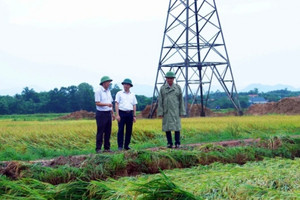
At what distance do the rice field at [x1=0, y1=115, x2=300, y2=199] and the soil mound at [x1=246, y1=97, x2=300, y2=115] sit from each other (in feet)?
45.6

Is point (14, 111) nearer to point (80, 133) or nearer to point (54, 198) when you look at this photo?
point (80, 133)

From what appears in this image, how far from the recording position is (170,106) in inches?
396

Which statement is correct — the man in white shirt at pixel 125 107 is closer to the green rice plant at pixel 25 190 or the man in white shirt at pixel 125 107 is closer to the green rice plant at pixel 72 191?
the green rice plant at pixel 25 190

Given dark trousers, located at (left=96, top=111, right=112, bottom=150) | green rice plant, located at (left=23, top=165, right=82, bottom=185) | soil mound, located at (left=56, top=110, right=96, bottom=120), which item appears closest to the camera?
green rice plant, located at (left=23, top=165, right=82, bottom=185)

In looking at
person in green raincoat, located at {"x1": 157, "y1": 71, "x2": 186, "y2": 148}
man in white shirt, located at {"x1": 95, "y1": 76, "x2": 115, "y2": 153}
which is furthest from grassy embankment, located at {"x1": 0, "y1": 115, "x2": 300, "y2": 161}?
person in green raincoat, located at {"x1": 157, "y1": 71, "x2": 186, "y2": 148}

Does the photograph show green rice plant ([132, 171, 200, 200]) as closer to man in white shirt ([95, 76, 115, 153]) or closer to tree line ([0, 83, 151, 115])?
man in white shirt ([95, 76, 115, 153])

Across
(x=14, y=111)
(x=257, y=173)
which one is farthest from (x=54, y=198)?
(x=14, y=111)

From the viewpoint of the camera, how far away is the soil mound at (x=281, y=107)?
27969 mm

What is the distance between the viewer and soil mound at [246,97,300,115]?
2797 cm

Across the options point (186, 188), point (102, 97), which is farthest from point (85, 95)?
point (186, 188)

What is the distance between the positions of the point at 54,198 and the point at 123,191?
77 centimetres

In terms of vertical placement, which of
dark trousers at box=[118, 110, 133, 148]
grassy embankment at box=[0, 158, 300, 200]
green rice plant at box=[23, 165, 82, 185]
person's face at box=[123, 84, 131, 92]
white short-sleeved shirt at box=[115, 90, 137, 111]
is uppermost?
person's face at box=[123, 84, 131, 92]

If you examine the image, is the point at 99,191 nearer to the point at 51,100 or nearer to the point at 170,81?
the point at 170,81

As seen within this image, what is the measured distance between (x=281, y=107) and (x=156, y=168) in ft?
75.0
